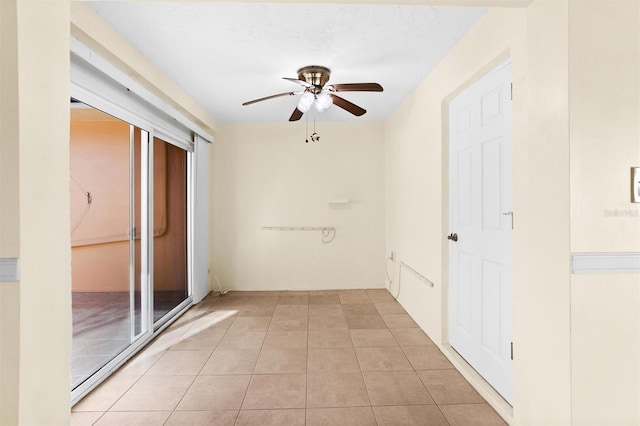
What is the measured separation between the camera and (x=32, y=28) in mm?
1343

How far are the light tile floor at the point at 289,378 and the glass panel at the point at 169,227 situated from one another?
0.45 m

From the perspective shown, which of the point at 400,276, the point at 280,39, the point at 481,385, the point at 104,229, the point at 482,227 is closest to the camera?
the point at 481,385

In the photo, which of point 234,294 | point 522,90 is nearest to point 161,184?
point 234,294

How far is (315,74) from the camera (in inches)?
114

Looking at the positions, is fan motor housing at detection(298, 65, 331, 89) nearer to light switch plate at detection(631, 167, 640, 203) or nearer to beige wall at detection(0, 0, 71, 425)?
beige wall at detection(0, 0, 71, 425)

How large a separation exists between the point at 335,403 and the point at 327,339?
3.29 feet

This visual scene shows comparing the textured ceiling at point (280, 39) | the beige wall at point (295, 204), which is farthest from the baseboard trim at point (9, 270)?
the beige wall at point (295, 204)

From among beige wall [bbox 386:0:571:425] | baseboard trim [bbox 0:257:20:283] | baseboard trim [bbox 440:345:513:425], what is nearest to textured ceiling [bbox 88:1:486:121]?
beige wall [bbox 386:0:571:425]

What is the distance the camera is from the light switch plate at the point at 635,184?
136 centimetres

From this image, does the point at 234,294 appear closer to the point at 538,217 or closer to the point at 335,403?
the point at 335,403

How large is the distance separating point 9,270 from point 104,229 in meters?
2.06

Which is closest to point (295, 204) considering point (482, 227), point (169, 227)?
point (169, 227)

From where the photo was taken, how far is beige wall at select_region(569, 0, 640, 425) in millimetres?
1355

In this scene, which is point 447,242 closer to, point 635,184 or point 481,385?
point 481,385
